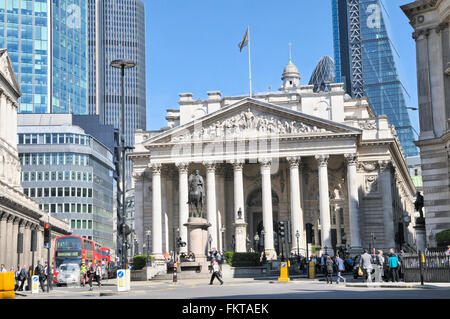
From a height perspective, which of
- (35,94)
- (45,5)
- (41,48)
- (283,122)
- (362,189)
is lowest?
(362,189)

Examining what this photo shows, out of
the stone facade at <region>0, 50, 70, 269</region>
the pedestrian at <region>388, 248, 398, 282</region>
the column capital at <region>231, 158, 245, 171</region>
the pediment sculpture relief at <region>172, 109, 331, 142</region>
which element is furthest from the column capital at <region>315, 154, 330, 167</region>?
the pedestrian at <region>388, 248, 398, 282</region>

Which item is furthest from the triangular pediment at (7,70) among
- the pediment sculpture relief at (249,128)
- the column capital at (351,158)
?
the column capital at (351,158)

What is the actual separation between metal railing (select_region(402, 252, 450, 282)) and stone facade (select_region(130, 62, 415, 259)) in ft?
116

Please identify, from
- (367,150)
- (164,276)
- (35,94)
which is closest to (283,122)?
(367,150)

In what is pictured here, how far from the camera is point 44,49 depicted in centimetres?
13838

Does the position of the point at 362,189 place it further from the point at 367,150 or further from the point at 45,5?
the point at 45,5

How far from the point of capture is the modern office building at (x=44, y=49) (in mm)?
132625

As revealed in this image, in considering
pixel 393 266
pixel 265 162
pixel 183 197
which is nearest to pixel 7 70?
pixel 183 197

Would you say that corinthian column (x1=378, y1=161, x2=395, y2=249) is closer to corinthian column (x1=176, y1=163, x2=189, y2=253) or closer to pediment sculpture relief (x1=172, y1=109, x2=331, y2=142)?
pediment sculpture relief (x1=172, y1=109, x2=331, y2=142)

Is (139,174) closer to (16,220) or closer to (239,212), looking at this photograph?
(16,220)

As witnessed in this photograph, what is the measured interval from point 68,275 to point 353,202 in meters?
32.2

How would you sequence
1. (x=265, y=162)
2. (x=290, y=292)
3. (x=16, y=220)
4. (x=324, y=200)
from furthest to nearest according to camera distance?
1. (x=265, y=162)
2. (x=324, y=200)
3. (x=16, y=220)
4. (x=290, y=292)

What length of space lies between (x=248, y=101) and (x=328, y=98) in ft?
34.4
